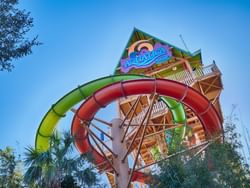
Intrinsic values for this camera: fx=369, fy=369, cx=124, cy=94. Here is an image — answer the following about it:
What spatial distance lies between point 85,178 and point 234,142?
3850 millimetres

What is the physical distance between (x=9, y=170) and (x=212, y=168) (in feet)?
18.6

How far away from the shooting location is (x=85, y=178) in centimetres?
923

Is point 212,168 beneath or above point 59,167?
beneath

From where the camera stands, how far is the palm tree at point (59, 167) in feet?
29.6

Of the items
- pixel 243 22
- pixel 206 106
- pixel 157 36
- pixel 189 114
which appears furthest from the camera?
pixel 157 36

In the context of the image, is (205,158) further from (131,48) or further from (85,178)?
(131,48)

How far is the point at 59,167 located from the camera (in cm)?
924

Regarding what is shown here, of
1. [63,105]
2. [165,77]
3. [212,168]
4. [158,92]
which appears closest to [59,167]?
[212,168]

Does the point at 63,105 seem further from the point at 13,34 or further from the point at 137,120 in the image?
the point at 13,34

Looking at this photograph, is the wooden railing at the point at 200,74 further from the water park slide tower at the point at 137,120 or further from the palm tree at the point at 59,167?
the palm tree at the point at 59,167

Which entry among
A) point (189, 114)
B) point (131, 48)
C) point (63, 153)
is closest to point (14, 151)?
point (63, 153)

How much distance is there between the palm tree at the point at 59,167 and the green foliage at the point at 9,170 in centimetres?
67

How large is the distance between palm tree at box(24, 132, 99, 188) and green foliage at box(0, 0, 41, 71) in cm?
269

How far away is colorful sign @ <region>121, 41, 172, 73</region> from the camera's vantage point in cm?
2126
